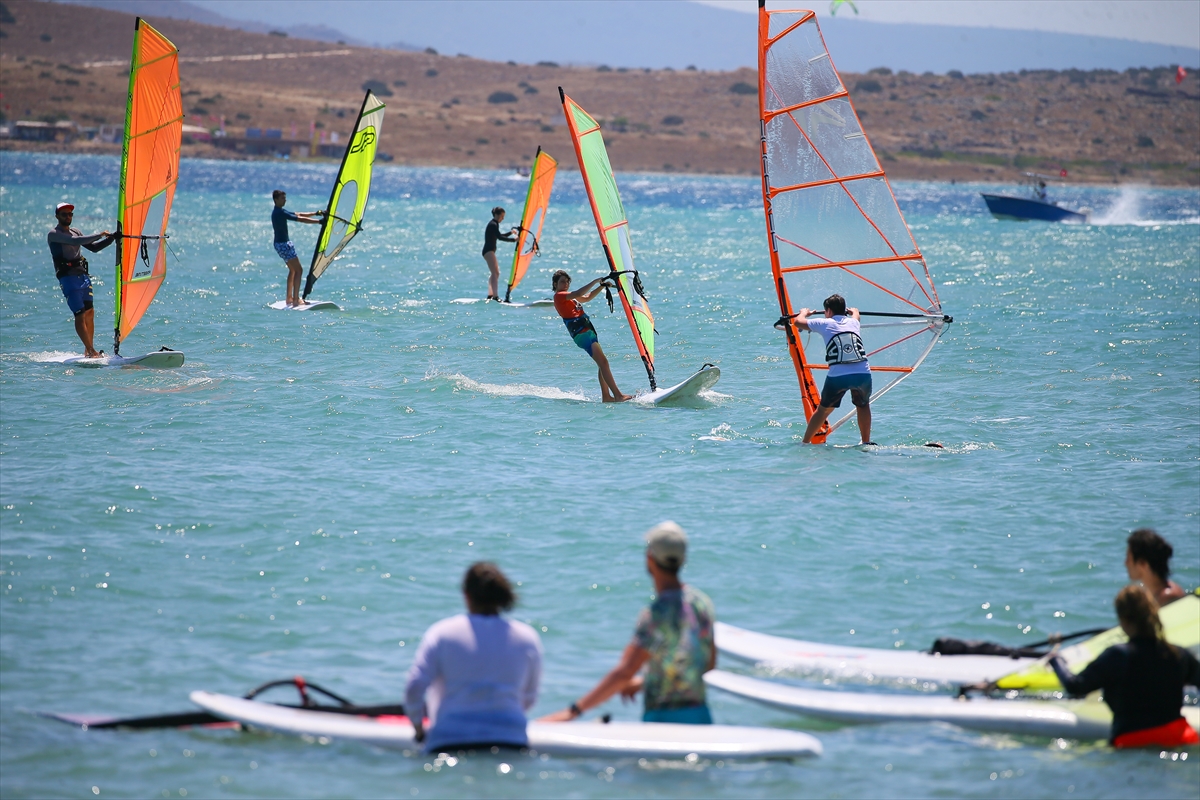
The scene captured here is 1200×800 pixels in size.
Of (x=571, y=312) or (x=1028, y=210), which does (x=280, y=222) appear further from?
(x=1028, y=210)

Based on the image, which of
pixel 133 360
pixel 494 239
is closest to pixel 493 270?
pixel 494 239

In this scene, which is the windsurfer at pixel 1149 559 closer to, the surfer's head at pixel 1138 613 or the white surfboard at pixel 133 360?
the surfer's head at pixel 1138 613

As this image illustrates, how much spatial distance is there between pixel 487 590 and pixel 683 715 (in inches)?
36.4

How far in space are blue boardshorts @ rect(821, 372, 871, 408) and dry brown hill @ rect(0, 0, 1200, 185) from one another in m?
94.9

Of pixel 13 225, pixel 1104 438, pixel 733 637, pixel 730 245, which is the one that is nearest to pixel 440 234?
pixel 730 245

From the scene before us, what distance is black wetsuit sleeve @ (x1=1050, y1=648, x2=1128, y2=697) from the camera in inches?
196

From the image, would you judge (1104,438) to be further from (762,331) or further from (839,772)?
(762,331)

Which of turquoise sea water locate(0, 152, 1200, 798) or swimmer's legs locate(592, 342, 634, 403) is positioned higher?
swimmer's legs locate(592, 342, 634, 403)

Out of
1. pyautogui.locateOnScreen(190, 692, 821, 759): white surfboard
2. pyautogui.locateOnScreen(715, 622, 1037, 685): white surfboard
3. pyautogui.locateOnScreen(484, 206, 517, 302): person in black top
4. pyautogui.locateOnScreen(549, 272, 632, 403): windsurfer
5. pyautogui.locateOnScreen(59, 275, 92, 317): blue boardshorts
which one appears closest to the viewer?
pyautogui.locateOnScreen(190, 692, 821, 759): white surfboard

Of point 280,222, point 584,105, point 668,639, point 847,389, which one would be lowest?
point 668,639

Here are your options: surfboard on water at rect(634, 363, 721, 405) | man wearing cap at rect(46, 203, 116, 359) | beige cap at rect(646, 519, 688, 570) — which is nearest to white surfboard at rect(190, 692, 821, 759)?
beige cap at rect(646, 519, 688, 570)

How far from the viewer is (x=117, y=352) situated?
13477 millimetres

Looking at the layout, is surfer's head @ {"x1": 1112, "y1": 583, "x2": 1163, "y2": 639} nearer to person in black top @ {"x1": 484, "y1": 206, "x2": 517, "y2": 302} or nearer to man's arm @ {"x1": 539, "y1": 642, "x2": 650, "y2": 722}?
man's arm @ {"x1": 539, "y1": 642, "x2": 650, "y2": 722}

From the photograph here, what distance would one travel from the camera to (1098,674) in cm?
500
